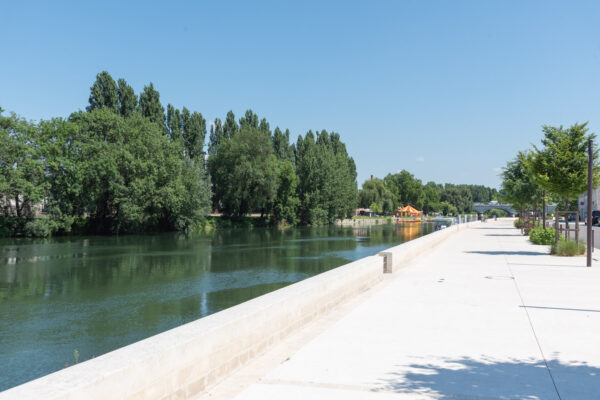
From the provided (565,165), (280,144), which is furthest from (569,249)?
(280,144)

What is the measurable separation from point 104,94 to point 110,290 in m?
47.0

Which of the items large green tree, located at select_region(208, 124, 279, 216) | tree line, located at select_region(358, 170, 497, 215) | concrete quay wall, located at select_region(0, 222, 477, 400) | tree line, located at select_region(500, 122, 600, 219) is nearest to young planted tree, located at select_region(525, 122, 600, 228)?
tree line, located at select_region(500, 122, 600, 219)

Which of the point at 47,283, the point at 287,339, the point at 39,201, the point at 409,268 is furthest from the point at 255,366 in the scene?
the point at 39,201

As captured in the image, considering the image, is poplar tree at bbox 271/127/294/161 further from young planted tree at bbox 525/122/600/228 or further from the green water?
young planted tree at bbox 525/122/600/228

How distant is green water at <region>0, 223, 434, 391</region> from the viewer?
40.4 feet

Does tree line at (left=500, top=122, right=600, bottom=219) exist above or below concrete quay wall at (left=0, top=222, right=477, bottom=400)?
above

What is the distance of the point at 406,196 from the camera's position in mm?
158125

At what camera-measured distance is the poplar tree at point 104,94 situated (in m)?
60.6

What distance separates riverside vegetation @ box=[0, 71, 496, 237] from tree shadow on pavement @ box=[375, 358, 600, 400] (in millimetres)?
45198

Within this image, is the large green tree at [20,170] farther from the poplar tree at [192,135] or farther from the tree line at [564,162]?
the tree line at [564,162]

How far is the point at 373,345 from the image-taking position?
23.2 feet

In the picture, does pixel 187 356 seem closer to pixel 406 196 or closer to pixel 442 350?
pixel 442 350

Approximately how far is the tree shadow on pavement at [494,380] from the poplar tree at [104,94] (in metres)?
60.8

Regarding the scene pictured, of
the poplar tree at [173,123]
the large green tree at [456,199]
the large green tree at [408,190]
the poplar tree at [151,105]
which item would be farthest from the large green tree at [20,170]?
the large green tree at [456,199]
